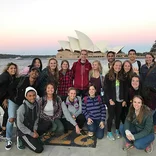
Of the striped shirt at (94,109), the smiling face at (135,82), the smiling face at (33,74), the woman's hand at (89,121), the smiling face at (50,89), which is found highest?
the smiling face at (33,74)

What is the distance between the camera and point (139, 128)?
2523 mm

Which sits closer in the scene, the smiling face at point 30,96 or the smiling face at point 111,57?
the smiling face at point 30,96

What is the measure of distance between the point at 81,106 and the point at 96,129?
1.45 ft

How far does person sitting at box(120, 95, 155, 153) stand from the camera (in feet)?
7.95

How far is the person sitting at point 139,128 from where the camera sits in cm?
242

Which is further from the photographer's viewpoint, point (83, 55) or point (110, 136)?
point (83, 55)

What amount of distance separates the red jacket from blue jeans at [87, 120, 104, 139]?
0.77 m

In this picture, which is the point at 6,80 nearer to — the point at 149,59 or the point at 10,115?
the point at 10,115

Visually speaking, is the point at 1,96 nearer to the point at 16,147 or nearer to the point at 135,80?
the point at 16,147

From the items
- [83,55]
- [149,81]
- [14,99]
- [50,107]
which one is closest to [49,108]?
[50,107]

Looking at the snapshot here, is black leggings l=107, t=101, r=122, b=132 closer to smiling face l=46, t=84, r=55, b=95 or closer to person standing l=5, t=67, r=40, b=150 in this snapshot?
smiling face l=46, t=84, r=55, b=95

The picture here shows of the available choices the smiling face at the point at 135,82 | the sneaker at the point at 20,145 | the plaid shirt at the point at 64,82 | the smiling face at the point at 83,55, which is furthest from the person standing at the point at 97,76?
the sneaker at the point at 20,145

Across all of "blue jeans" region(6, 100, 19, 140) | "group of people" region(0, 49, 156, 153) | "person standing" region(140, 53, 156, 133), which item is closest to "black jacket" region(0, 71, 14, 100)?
"group of people" region(0, 49, 156, 153)

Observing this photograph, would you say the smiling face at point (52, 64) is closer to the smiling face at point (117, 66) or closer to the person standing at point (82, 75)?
the person standing at point (82, 75)
